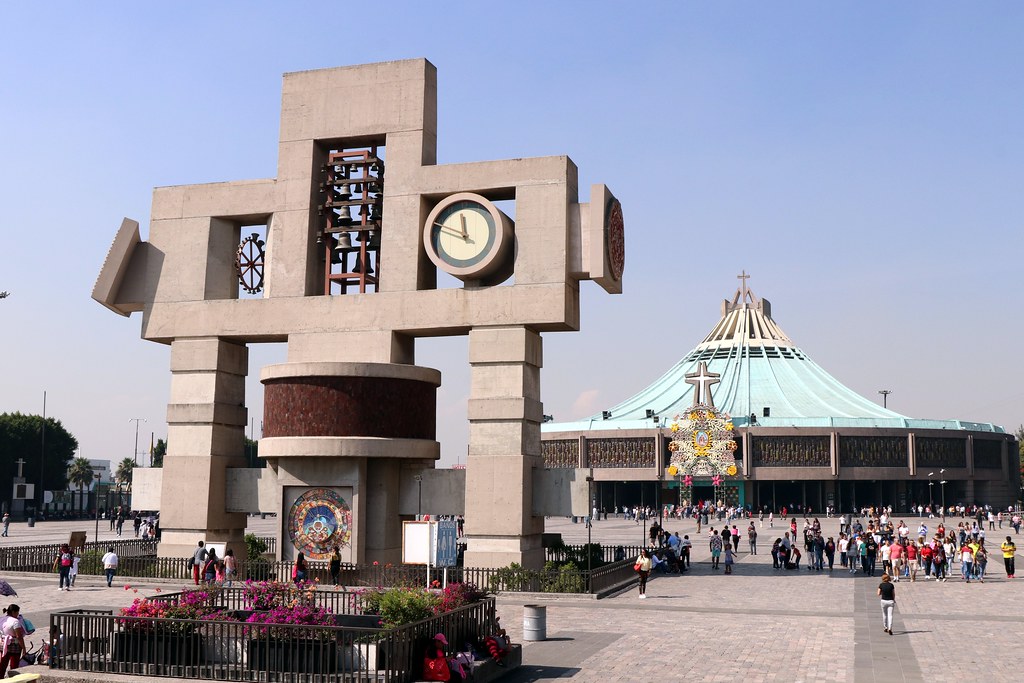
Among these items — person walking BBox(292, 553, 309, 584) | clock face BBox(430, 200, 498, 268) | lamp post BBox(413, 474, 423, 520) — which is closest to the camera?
person walking BBox(292, 553, 309, 584)

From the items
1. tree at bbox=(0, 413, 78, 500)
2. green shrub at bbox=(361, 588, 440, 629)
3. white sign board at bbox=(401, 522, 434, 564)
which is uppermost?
tree at bbox=(0, 413, 78, 500)

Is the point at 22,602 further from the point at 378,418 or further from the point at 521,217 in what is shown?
the point at 521,217

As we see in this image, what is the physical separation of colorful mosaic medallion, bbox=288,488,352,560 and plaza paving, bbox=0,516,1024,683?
4.76 meters

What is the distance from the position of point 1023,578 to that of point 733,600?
595 inches

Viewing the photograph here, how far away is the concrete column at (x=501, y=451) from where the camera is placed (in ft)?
114

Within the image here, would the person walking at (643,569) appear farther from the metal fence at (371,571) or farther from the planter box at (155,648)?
the planter box at (155,648)

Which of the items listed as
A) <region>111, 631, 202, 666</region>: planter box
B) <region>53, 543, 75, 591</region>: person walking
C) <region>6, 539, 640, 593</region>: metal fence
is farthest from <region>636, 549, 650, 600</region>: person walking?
<region>53, 543, 75, 591</region>: person walking

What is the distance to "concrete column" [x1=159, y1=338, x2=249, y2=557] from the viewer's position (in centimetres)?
3819

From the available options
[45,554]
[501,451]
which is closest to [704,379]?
[501,451]

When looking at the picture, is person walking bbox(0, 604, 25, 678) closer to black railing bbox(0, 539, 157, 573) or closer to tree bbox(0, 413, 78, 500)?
black railing bbox(0, 539, 157, 573)

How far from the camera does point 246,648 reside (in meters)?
18.0

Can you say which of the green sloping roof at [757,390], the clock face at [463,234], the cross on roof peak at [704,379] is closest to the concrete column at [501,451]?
the clock face at [463,234]

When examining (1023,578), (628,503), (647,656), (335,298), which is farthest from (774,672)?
(628,503)

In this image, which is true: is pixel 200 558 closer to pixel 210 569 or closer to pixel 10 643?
pixel 210 569
